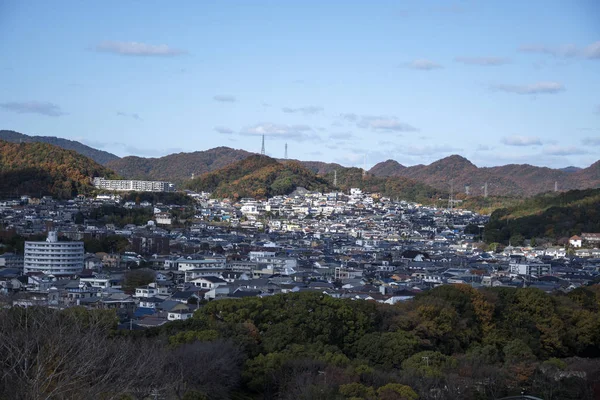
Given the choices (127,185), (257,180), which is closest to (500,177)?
(257,180)

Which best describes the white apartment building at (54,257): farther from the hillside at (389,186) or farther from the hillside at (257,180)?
the hillside at (389,186)

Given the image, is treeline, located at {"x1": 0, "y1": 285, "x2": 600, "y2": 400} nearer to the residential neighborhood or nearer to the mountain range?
the residential neighborhood

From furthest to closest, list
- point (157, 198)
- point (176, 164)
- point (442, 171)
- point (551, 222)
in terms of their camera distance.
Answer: point (442, 171) → point (176, 164) → point (157, 198) → point (551, 222)

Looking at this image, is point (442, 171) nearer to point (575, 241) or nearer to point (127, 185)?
point (127, 185)

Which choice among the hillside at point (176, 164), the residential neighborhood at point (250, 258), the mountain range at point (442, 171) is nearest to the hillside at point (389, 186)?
the mountain range at point (442, 171)

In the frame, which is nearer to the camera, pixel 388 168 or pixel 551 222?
pixel 551 222

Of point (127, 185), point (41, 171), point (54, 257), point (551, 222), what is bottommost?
point (54, 257)

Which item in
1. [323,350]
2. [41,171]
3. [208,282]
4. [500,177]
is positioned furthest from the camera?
[500,177]

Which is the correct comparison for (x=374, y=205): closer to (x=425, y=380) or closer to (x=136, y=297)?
(x=136, y=297)

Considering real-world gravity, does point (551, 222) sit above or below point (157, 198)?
below
